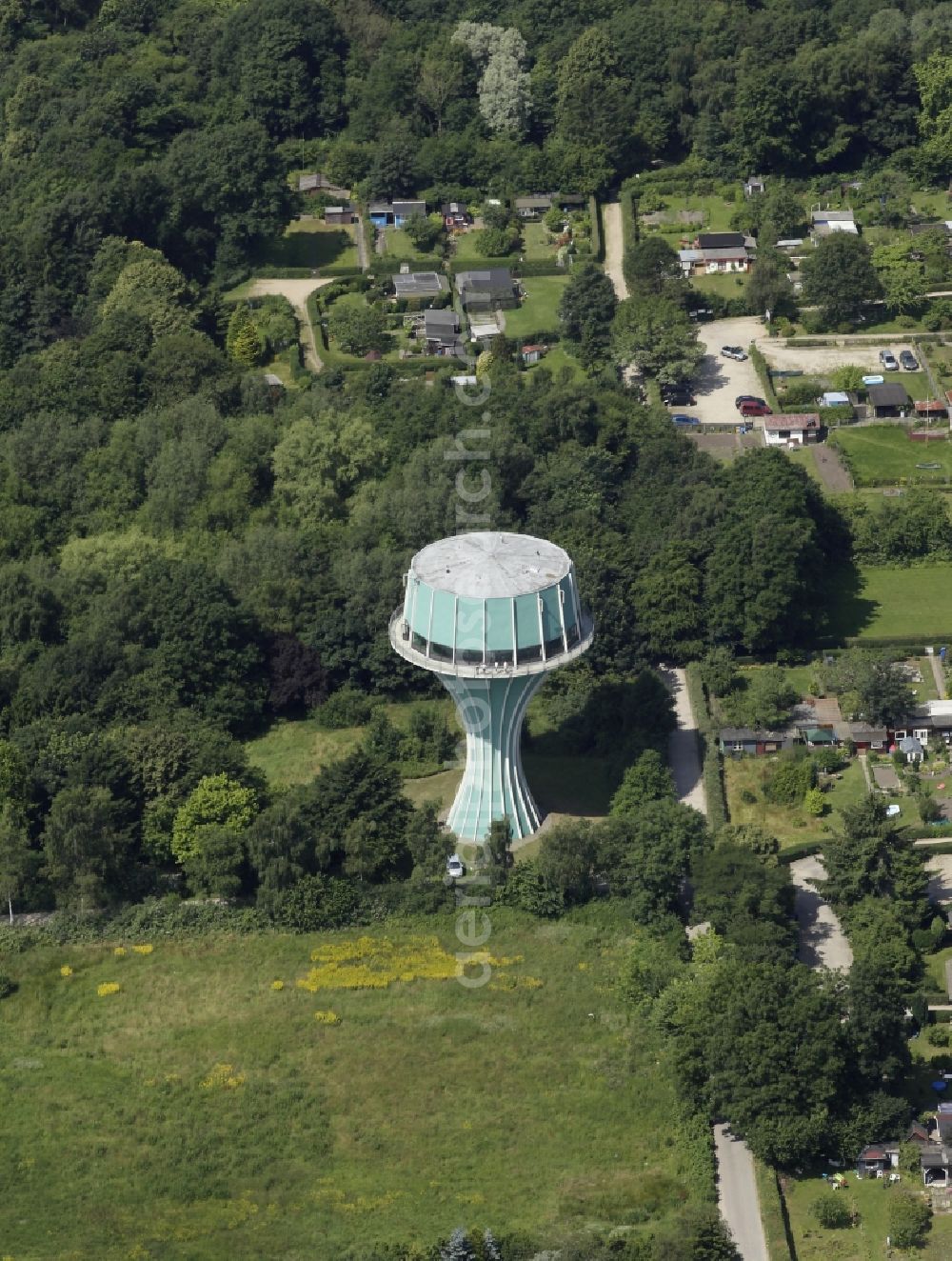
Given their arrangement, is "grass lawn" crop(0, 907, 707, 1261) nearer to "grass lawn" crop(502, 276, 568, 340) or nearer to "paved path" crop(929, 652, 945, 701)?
"paved path" crop(929, 652, 945, 701)

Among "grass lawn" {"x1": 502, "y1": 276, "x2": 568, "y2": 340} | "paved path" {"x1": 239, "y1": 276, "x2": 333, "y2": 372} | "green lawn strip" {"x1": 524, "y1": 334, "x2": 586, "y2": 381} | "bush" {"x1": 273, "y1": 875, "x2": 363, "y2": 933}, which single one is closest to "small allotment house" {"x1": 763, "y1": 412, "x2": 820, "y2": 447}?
"green lawn strip" {"x1": 524, "y1": 334, "x2": 586, "y2": 381}

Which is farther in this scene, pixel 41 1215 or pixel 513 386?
pixel 513 386

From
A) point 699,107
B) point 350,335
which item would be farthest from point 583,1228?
point 699,107

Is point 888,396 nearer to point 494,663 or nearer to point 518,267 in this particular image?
point 518,267

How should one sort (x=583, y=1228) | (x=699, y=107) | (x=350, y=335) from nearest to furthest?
(x=583, y=1228) → (x=350, y=335) → (x=699, y=107)

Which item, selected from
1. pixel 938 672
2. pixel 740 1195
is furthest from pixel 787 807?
pixel 740 1195

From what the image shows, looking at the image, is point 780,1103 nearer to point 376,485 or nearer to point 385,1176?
point 385,1176

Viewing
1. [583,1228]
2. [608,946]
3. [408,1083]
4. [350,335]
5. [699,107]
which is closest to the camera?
[583,1228]
